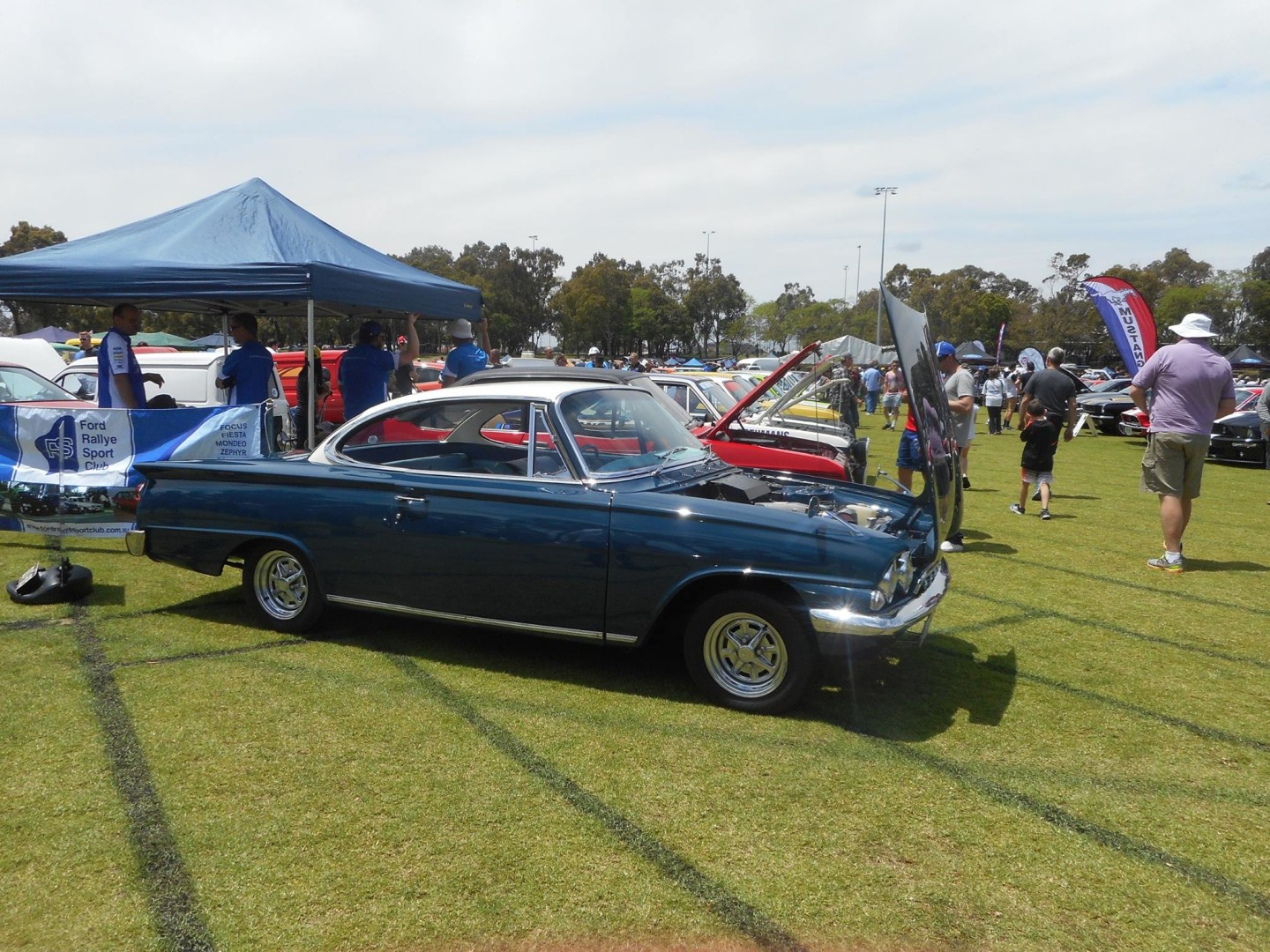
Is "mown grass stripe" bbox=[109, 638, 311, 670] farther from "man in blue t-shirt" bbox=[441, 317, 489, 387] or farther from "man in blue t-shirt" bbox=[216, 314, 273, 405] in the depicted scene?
"man in blue t-shirt" bbox=[441, 317, 489, 387]

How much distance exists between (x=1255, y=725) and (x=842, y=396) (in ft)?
25.3

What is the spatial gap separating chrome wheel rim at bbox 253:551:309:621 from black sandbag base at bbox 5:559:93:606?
54.8 inches

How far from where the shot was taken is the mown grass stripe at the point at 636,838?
2.72 meters

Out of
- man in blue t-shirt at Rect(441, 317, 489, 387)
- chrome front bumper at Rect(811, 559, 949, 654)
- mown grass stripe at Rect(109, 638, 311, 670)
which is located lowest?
mown grass stripe at Rect(109, 638, 311, 670)

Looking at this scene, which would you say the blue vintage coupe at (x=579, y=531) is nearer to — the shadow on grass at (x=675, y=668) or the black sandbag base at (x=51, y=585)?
the shadow on grass at (x=675, y=668)

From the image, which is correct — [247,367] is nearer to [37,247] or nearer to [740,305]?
[37,247]

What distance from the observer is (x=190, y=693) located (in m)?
4.32

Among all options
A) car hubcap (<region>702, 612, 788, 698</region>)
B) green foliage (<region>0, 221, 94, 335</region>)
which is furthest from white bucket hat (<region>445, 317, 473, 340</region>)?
green foliage (<region>0, 221, 94, 335</region>)

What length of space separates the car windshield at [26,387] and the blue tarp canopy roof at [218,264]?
2.71 meters

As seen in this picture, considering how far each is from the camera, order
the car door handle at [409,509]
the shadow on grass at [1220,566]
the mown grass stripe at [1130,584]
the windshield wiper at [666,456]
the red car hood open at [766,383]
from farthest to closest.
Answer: the shadow on grass at [1220,566] < the red car hood open at [766,383] < the mown grass stripe at [1130,584] < the windshield wiper at [666,456] < the car door handle at [409,509]

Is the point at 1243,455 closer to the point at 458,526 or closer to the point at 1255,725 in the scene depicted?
the point at 1255,725

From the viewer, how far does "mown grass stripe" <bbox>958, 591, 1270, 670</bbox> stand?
5.36 m

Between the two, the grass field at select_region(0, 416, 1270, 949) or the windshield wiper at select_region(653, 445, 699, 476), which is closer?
the grass field at select_region(0, 416, 1270, 949)

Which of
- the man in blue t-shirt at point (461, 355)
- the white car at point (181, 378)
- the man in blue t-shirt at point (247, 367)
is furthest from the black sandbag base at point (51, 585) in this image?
Result: the white car at point (181, 378)
